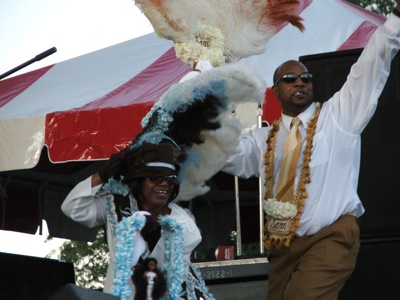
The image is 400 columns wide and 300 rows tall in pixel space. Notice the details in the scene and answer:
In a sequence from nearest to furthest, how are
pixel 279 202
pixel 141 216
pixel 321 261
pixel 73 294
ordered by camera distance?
pixel 73 294 < pixel 141 216 < pixel 321 261 < pixel 279 202

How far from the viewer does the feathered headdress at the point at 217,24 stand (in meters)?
5.83

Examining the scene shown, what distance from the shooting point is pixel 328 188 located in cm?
553

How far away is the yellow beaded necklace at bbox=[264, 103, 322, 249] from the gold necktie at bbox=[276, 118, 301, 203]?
4 cm

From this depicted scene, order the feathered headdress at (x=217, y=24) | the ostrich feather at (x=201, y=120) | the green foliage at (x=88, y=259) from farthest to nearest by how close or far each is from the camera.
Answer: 1. the green foliage at (x=88, y=259)
2. the feathered headdress at (x=217, y=24)
3. the ostrich feather at (x=201, y=120)

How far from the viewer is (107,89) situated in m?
9.19

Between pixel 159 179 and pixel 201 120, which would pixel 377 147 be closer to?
pixel 201 120

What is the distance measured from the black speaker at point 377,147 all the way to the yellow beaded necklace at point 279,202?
2.15 ft

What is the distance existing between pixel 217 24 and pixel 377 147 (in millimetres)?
1133

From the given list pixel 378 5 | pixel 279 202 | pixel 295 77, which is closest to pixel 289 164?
pixel 279 202

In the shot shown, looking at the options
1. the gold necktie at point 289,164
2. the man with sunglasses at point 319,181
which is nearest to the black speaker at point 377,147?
the man with sunglasses at point 319,181

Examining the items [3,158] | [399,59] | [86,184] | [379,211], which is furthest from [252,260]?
[3,158]

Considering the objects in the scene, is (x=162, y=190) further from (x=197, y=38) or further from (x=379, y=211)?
(x=379, y=211)

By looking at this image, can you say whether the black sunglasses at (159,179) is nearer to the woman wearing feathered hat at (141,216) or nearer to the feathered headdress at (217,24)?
the woman wearing feathered hat at (141,216)

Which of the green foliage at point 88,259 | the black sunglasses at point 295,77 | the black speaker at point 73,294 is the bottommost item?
the green foliage at point 88,259
